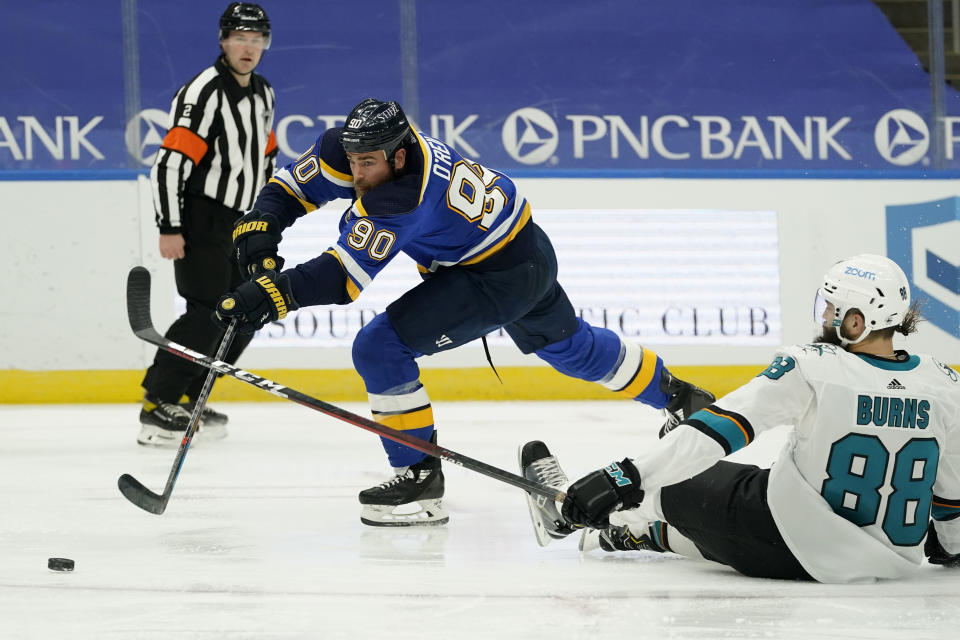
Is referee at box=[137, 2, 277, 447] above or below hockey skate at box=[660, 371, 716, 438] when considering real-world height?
above

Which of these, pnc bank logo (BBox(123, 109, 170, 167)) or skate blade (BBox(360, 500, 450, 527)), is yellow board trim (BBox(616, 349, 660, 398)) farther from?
pnc bank logo (BBox(123, 109, 170, 167))

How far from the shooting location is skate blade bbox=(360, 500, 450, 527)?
264cm

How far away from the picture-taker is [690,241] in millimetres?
4891

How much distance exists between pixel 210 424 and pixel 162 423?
26 centimetres

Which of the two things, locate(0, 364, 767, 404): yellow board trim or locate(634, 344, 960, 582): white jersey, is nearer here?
locate(634, 344, 960, 582): white jersey

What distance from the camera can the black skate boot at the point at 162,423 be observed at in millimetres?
3789

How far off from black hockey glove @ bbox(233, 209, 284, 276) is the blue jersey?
0.39 feet

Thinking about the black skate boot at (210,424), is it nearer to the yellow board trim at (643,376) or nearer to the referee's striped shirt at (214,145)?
the referee's striped shirt at (214,145)

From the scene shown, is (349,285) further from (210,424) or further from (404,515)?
(210,424)

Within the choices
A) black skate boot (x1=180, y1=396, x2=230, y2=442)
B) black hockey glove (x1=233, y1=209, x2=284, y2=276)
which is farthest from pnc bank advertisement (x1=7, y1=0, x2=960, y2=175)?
black hockey glove (x1=233, y1=209, x2=284, y2=276)

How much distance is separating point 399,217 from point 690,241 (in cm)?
263

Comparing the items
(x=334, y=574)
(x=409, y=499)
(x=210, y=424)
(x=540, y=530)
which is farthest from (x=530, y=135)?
(x=334, y=574)

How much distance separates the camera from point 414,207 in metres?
2.48

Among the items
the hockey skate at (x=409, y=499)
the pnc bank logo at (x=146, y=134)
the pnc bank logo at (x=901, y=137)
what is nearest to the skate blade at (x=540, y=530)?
the hockey skate at (x=409, y=499)
